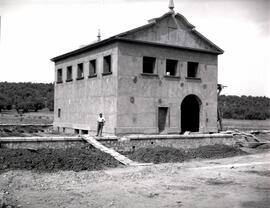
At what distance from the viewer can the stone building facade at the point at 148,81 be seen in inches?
912

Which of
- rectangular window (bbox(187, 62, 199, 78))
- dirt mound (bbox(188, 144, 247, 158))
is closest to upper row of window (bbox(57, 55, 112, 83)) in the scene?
rectangular window (bbox(187, 62, 199, 78))

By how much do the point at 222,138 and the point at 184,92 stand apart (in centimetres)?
427

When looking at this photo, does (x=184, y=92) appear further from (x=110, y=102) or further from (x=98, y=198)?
(x=98, y=198)

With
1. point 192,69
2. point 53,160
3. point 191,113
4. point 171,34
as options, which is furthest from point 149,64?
point 53,160

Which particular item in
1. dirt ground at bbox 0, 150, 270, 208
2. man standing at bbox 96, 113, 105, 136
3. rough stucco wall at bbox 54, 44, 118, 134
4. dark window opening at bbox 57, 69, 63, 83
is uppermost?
dark window opening at bbox 57, 69, 63, 83

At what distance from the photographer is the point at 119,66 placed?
75.0 ft

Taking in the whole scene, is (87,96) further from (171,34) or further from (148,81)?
(171,34)

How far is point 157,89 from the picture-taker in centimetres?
2452

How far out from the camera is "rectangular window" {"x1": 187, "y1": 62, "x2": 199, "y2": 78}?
2683cm

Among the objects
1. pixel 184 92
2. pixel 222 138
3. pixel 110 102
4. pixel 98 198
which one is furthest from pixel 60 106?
pixel 98 198

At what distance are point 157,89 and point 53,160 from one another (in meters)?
10.6

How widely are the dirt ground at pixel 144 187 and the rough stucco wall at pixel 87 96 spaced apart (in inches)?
325

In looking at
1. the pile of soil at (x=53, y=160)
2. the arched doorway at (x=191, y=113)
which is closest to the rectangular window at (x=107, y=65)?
the arched doorway at (x=191, y=113)

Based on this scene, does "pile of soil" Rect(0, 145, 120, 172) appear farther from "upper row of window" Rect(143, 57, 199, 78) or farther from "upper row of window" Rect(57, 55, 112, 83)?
"upper row of window" Rect(143, 57, 199, 78)
